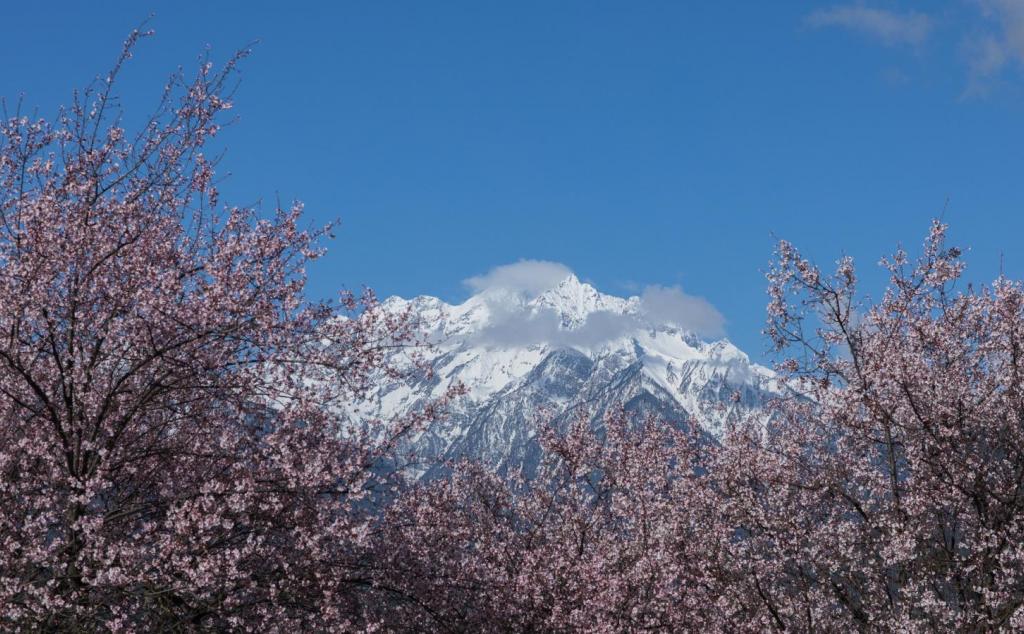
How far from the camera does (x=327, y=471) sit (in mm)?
16016

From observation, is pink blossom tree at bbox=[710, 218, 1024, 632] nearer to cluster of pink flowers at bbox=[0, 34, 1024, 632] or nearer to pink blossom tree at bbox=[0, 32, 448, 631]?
cluster of pink flowers at bbox=[0, 34, 1024, 632]

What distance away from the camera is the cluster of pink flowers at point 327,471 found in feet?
47.0

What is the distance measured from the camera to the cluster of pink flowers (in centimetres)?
1431

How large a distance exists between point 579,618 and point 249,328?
994 centimetres

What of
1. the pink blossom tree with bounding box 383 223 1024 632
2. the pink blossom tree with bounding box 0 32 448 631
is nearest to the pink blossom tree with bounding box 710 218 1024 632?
the pink blossom tree with bounding box 383 223 1024 632

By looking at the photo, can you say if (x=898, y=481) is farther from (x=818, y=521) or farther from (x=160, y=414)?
(x=160, y=414)

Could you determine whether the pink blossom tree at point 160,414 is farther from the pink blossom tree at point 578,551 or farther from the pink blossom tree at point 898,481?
the pink blossom tree at point 898,481

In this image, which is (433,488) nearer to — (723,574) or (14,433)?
(723,574)

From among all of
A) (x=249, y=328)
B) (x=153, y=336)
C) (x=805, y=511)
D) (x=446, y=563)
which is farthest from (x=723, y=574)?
(x=153, y=336)

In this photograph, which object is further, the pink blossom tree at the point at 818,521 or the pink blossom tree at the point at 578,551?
the pink blossom tree at the point at 578,551

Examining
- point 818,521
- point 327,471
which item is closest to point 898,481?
point 818,521

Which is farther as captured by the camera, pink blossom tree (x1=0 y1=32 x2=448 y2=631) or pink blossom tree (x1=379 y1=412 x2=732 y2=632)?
pink blossom tree (x1=379 y1=412 x2=732 y2=632)

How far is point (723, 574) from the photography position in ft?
63.8

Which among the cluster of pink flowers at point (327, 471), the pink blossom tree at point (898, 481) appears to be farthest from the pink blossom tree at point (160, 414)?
the pink blossom tree at point (898, 481)
